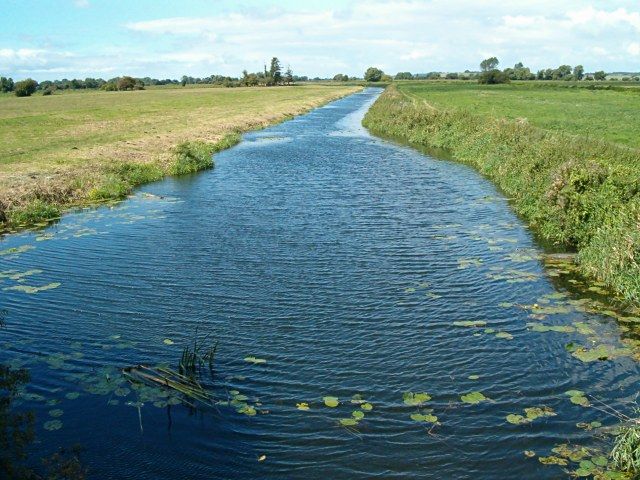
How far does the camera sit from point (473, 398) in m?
10.5

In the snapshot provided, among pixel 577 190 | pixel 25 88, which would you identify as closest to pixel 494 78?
pixel 25 88

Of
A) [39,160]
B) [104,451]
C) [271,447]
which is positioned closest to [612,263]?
[271,447]

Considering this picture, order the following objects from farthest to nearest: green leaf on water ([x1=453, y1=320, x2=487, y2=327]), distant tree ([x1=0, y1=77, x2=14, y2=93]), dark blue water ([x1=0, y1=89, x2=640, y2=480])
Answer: distant tree ([x1=0, y1=77, x2=14, y2=93]) < green leaf on water ([x1=453, y1=320, x2=487, y2=327]) < dark blue water ([x1=0, y1=89, x2=640, y2=480])

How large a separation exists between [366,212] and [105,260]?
1075 centimetres

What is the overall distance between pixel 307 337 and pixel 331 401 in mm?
2614

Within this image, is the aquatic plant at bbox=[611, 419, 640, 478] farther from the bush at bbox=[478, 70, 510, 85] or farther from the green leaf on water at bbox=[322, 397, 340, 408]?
the bush at bbox=[478, 70, 510, 85]

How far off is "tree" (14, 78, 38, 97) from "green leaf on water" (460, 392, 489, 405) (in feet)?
469

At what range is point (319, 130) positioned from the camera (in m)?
61.5

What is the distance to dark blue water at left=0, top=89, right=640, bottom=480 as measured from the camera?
9250 millimetres

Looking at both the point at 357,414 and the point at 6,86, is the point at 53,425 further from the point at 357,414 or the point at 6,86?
the point at 6,86

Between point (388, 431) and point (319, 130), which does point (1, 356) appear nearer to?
point (388, 431)

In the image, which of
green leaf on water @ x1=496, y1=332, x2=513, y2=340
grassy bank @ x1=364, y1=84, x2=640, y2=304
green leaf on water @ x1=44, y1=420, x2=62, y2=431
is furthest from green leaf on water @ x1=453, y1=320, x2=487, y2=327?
green leaf on water @ x1=44, y1=420, x2=62, y2=431

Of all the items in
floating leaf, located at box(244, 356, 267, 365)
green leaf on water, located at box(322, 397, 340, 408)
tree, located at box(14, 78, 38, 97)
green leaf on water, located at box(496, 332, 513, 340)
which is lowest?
green leaf on water, located at box(322, 397, 340, 408)

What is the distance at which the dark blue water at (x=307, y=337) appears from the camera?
9250mm
